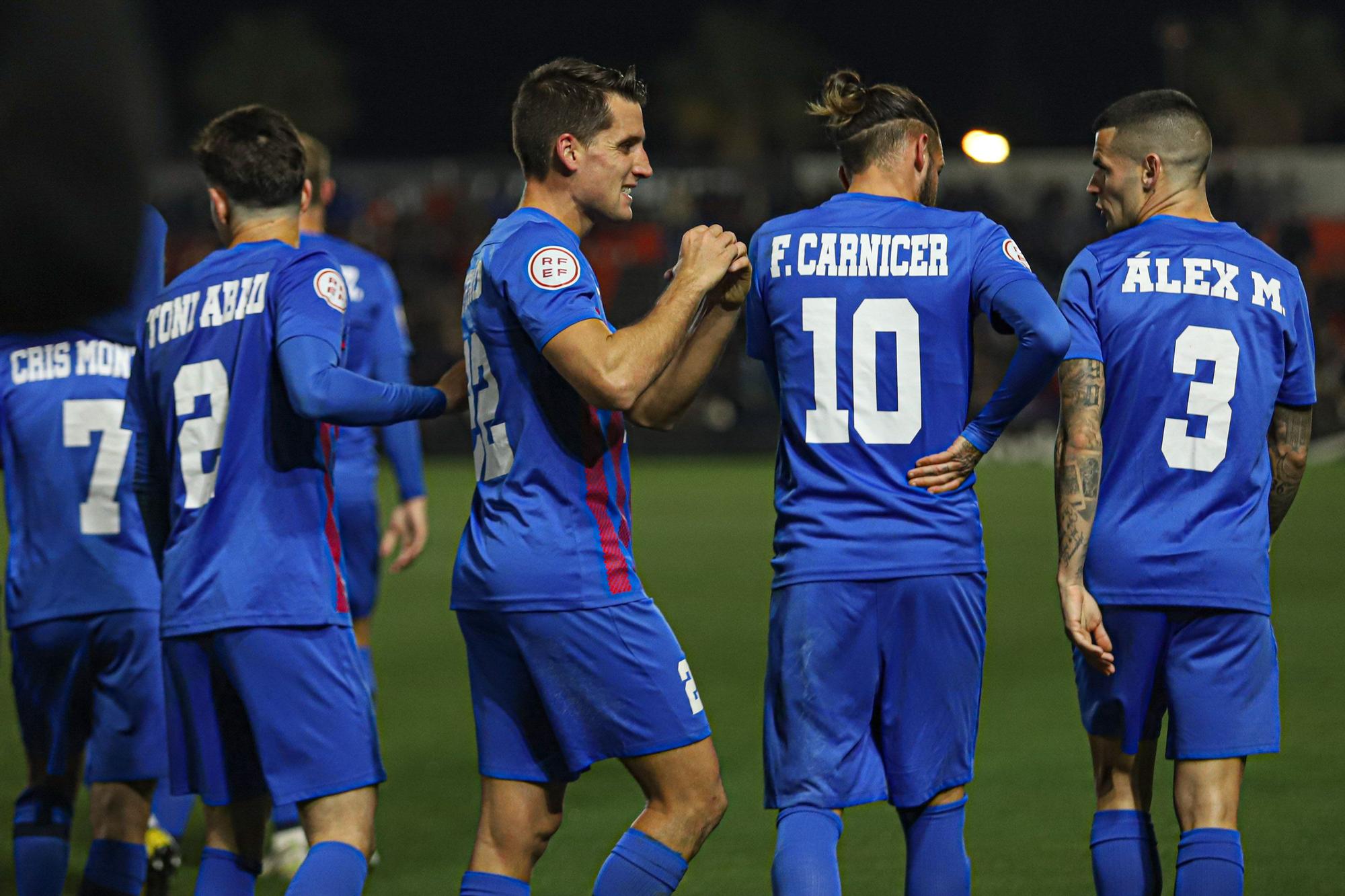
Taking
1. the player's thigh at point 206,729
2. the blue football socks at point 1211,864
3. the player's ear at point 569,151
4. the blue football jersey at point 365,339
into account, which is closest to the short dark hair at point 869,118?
the player's ear at point 569,151

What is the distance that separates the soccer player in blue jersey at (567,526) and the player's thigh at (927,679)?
45cm

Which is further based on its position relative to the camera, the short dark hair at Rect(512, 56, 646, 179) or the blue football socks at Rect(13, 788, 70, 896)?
the blue football socks at Rect(13, 788, 70, 896)

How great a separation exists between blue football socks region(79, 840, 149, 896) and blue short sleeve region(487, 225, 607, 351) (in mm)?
→ 1911

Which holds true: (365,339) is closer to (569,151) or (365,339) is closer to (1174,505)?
(569,151)

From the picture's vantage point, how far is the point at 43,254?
93 centimetres

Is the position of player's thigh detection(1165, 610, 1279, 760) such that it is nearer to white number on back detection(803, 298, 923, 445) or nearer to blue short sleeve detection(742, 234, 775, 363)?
white number on back detection(803, 298, 923, 445)

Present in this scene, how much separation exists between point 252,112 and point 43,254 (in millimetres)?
2885

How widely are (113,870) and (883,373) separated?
2.40 m

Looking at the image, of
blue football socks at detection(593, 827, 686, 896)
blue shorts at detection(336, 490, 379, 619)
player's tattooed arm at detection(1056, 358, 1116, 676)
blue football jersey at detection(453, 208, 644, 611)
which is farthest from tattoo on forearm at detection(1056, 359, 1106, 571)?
blue shorts at detection(336, 490, 379, 619)

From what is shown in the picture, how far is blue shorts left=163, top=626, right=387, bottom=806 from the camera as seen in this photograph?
11.0ft

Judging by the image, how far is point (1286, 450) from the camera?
3.86 metres

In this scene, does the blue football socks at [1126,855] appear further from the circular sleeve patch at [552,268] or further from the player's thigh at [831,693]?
the circular sleeve patch at [552,268]

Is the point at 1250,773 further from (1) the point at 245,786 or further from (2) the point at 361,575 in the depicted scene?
(1) the point at 245,786

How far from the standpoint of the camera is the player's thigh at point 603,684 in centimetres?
327
